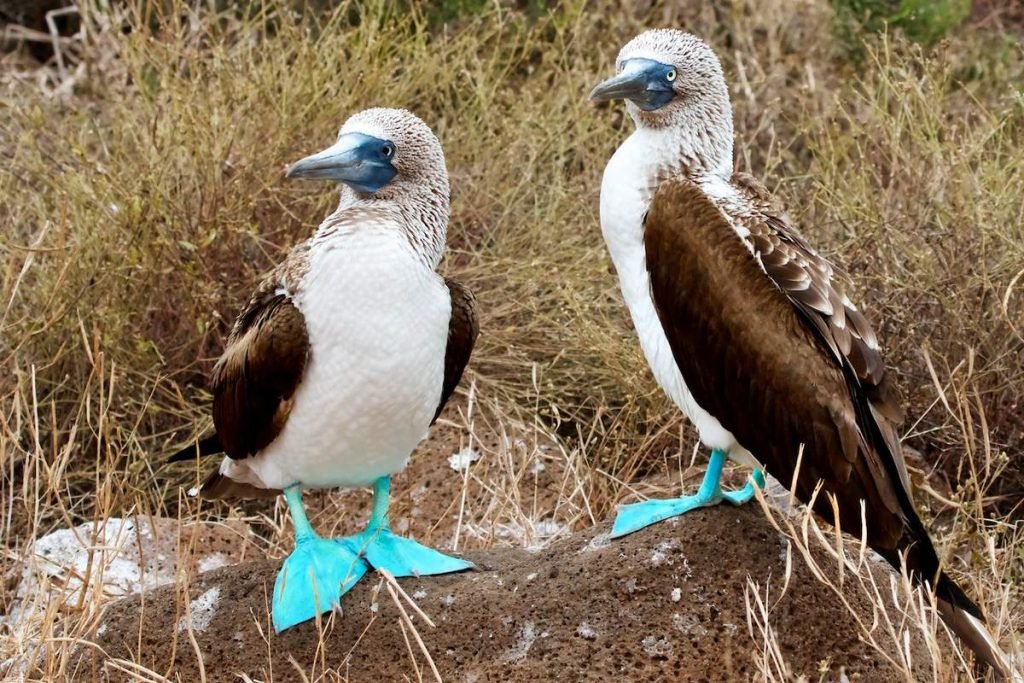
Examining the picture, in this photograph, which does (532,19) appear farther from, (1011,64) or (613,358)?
(613,358)

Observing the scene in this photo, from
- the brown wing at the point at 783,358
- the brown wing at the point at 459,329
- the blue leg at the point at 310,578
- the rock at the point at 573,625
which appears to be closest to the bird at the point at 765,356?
the brown wing at the point at 783,358

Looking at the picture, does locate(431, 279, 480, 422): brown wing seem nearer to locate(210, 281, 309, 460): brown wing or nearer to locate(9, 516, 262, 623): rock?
locate(210, 281, 309, 460): brown wing

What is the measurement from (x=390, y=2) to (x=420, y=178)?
365cm

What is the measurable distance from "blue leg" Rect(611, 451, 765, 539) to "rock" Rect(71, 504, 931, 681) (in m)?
0.03

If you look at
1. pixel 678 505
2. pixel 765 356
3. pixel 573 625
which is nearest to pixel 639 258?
pixel 765 356

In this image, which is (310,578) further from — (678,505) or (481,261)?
(481,261)

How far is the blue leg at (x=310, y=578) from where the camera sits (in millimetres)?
3561

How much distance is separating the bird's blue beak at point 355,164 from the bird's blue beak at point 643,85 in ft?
1.78

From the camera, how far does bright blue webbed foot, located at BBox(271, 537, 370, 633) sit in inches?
140

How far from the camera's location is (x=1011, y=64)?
8.06 metres

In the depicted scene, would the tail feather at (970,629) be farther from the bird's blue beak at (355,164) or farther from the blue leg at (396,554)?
the bird's blue beak at (355,164)

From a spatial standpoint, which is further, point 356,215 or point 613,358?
point 613,358

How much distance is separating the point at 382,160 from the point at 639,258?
679 mm

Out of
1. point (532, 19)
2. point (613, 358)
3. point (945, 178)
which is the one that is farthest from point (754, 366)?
point (532, 19)
